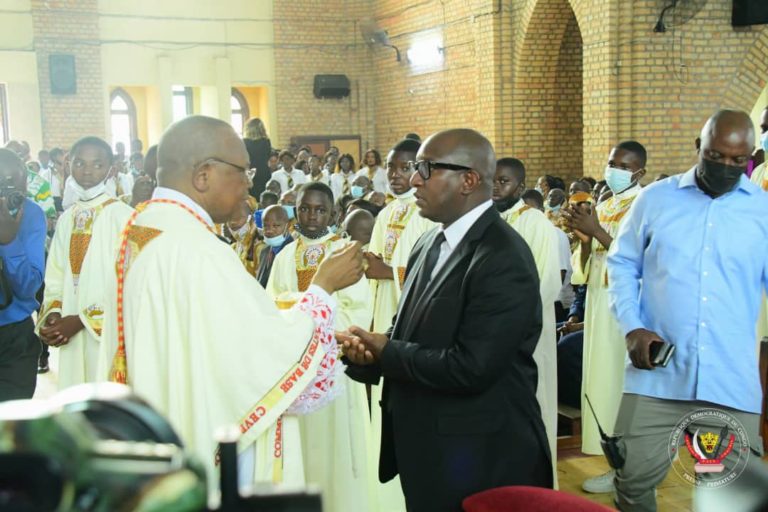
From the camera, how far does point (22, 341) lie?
14.4ft

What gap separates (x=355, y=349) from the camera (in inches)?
122

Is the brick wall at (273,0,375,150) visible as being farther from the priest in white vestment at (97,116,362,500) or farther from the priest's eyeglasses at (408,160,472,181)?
the priest in white vestment at (97,116,362,500)

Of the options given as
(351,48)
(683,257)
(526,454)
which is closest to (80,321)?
(526,454)

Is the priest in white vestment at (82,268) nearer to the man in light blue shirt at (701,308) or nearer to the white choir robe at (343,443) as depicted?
the white choir robe at (343,443)

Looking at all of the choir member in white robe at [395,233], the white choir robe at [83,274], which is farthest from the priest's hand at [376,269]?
the white choir robe at [83,274]

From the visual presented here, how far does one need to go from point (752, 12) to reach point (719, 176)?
9.01 metres

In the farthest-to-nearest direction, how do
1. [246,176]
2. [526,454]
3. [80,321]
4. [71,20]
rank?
[71,20]
[80,321]
[526,454]
[246,176]

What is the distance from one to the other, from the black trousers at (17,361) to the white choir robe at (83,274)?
429 mm

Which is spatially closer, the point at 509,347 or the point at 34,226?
the point at 509,347

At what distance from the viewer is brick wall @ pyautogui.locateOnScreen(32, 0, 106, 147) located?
18.7 metres

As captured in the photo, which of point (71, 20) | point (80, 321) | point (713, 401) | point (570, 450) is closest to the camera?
point (713, 401)

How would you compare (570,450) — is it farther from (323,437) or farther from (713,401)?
(713,401)

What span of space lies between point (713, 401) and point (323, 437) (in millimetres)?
1898

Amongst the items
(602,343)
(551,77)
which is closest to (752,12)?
(551,77)
